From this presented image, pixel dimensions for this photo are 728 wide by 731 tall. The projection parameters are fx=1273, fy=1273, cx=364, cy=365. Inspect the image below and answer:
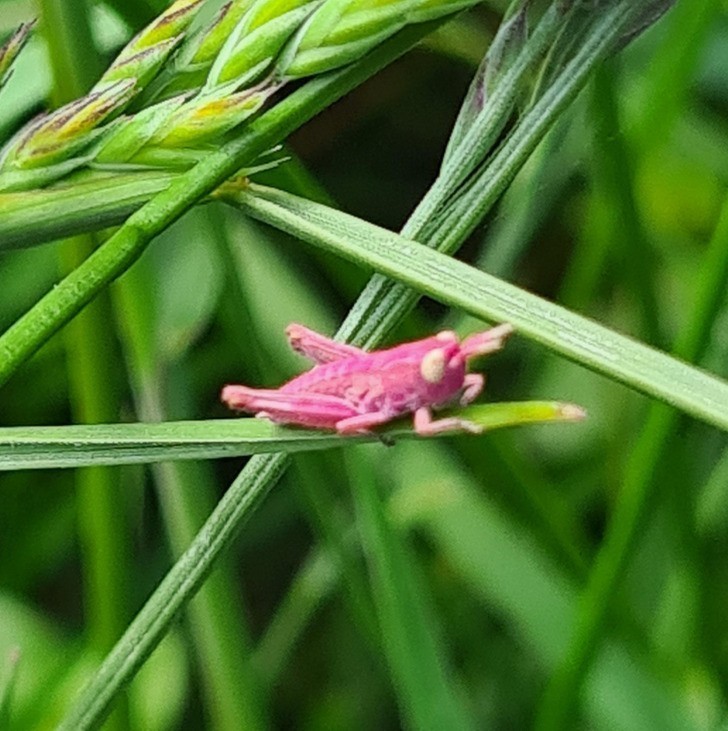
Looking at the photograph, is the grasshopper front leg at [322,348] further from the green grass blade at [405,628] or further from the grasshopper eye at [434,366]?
the green grass blade at [405,628]

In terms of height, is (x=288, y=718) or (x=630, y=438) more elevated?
(x=630, y=438)

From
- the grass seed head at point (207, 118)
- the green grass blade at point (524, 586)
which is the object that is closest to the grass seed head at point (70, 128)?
the grass seed head at point (207, 118)

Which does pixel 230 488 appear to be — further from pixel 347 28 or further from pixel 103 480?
pixel 103 480

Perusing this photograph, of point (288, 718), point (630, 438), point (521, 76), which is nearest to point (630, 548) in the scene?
point (521, 76)

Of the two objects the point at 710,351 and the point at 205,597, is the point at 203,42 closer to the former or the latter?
the point at 205,597

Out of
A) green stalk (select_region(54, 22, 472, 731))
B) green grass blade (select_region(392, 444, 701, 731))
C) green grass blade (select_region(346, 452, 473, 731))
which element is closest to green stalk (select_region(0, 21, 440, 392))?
green stalk (select_region(54, 22, 472, 731))
